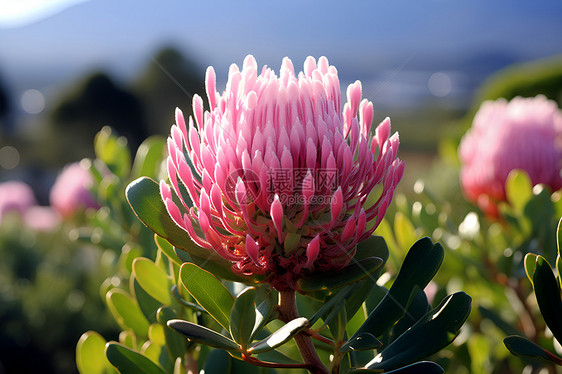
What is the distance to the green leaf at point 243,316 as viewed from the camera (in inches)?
30.4

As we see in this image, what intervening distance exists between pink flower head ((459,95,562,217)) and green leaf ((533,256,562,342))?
97 cm

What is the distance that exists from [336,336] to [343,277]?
0.37 ft

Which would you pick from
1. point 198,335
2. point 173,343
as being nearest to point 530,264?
point 198,335

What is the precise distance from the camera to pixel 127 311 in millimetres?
1173

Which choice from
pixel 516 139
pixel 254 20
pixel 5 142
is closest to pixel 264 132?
pixel 516 139

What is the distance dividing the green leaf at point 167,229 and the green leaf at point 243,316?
0.09m

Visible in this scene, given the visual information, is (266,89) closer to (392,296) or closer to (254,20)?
(392,296)

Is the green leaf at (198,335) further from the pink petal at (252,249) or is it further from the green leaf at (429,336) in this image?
the green leaf at (429,336)

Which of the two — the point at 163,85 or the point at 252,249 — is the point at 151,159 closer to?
the point at 252,249

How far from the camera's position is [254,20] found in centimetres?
11788

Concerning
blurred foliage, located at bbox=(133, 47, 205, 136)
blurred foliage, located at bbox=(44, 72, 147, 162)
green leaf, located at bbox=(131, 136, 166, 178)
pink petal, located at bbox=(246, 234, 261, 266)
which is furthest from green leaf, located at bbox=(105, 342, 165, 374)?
blurred foliage, located at bbox=(44, 72, 147, 162)

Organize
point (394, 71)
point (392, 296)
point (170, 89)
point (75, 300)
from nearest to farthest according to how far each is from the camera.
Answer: point (392, 296) → point (394, 71) → point (75, 300) → point (170, 89)

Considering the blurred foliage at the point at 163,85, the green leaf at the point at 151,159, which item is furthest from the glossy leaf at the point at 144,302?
the blurred foliage at the point at 163,85

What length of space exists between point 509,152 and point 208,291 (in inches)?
53.3
